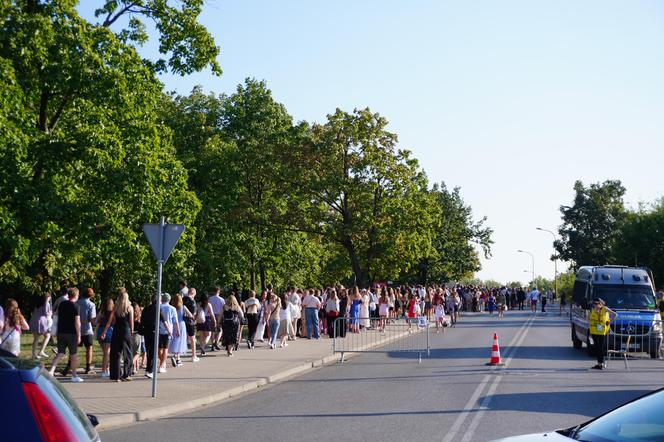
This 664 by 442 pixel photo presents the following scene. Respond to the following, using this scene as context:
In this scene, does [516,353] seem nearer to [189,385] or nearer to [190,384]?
[190,384]

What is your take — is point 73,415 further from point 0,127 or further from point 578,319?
point 578,319

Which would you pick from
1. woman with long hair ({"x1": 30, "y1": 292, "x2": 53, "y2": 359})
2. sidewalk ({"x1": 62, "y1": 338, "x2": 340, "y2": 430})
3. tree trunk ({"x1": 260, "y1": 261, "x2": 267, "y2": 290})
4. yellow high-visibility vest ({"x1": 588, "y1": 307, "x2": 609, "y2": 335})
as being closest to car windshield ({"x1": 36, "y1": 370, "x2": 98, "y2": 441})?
sidewalk ({"x1": 62, "y1": 338, "x2": 340, "y2": 430})

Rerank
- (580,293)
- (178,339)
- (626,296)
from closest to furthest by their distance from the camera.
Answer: (178,339)
(626,296)
(580,293)

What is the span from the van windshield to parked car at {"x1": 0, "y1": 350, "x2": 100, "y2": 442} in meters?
21.2

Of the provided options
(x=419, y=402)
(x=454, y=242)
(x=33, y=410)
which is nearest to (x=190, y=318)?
(x=419, y=402)

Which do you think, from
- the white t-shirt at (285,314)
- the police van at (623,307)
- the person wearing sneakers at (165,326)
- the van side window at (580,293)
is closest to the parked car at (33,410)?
the person wearing sneakers at (165,326)

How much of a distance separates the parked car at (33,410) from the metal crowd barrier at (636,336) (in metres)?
20.1

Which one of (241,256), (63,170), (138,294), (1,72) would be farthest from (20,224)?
(138,294)

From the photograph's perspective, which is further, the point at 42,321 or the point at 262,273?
the point at 262,273

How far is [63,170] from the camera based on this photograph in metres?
20.8

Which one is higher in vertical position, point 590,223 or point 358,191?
point 590,223

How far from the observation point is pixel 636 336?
22500 millimetres

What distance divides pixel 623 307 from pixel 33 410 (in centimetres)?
2162

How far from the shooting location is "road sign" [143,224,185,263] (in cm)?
1341
